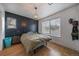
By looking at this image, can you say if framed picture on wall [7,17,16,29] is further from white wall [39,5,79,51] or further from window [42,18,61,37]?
white wall [39,5,79,51]

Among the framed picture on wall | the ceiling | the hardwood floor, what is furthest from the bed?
the ceiling

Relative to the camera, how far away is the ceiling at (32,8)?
5.63ft

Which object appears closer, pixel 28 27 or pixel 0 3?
pixel 0 3

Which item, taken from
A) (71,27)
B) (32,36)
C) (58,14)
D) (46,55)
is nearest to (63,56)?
(46,55)

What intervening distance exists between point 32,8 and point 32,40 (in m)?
0.70

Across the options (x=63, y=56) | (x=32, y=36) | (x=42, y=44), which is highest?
(x=32, y=36)

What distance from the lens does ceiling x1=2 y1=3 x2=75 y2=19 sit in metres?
1.72

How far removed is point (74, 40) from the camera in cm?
171

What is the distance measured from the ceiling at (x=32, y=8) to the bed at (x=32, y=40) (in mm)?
455

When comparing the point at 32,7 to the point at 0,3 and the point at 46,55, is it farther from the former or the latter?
the point at 46,55

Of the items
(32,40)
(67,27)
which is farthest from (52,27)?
(32,40)

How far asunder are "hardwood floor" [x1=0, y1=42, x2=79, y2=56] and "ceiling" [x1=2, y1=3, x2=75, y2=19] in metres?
0.73

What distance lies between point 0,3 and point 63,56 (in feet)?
5.71

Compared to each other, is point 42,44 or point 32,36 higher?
point 32,36
